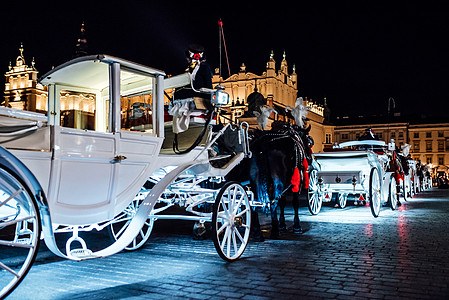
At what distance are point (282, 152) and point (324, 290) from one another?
4114mm

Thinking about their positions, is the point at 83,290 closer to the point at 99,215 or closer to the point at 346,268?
the point at 99,215

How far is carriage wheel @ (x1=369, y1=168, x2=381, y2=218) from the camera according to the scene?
40.0 ft

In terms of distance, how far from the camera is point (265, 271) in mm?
5723

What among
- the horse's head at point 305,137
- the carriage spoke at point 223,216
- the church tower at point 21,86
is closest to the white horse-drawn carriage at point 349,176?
the horse's head at point 305,137

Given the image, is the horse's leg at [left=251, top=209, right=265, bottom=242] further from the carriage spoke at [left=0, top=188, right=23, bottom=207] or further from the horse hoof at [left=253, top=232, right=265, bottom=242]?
the carriage spoke at [left=0, top=188, right=23, bottom=207]

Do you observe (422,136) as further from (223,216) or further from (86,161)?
(86,161)

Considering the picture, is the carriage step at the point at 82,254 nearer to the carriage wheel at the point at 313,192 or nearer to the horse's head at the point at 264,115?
the horse's head at the point at 264,115

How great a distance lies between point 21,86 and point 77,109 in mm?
87922

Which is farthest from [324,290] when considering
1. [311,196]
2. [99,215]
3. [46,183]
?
[311,196]

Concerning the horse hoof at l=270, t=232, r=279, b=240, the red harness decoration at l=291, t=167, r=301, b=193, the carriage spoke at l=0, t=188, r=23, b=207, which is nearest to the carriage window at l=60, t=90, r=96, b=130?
the carriage spoke at l=0, t=188, r=23, b=207

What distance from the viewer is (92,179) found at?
4.81 m

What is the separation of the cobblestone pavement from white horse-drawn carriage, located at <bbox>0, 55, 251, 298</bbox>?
39 centimetres

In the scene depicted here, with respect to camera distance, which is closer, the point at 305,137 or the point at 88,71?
the point at 88,71

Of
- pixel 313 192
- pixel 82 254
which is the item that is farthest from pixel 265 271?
pixel 313 192
